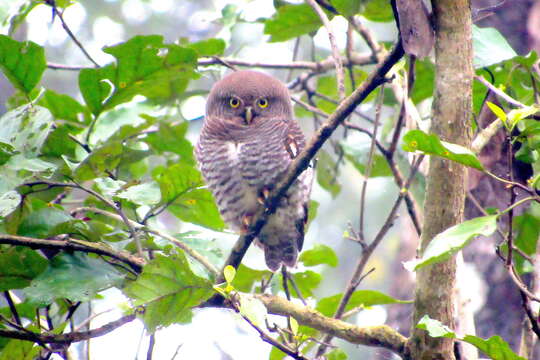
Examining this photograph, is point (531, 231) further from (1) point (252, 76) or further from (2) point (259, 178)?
(1) point (252, 76)

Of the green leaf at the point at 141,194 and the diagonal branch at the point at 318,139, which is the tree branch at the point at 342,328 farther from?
the green leaf at the point at 141,194

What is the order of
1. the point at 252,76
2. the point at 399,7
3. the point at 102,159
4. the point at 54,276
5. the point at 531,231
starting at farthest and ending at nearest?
the point at 252,76 → the point at 531,231 → the point at 102,159 → the point at 54,276 → the point at 399,7

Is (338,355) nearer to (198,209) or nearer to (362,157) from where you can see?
(198,209)

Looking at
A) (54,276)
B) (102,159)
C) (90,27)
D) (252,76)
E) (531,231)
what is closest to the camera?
(54,276)

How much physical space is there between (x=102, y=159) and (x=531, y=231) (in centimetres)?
166

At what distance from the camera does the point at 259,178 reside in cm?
314

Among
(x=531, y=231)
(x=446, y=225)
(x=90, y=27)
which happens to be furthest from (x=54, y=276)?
(x=90, y=27)

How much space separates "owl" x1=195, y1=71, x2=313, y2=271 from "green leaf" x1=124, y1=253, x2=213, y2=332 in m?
1.24

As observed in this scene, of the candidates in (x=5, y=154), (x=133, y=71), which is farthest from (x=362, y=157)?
(x=5, y=154)

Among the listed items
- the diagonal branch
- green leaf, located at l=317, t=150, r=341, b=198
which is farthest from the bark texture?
green leaf, located at l=317, t=150, r=341, b=198

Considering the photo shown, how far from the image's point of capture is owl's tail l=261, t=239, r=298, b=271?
3.07m

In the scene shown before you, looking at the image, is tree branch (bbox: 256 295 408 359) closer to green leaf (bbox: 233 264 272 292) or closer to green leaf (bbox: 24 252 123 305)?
green leaf (bbox: 233 264 272 292)

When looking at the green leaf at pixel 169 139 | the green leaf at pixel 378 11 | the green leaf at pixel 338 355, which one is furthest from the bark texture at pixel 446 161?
the green leaf at pixel 169 139

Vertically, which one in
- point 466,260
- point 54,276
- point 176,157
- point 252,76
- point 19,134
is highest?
point 252,76
